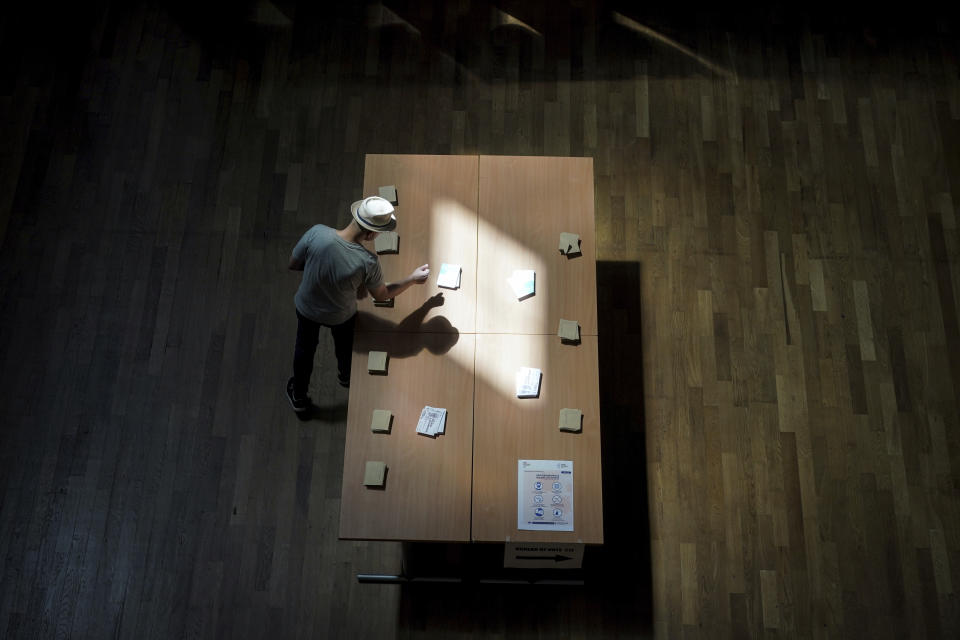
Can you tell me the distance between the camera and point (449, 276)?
3.81m

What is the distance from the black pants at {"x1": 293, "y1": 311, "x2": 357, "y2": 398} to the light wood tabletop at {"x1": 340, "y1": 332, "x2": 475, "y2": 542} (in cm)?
34

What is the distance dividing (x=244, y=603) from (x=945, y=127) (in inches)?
227

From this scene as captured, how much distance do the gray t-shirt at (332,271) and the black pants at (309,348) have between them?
0.65 ft

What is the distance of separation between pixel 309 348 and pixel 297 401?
0.47 m

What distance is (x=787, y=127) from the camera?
5.28m

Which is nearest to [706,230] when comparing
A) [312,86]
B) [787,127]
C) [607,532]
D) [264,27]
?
[787,127]

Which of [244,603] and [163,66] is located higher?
[163,66]

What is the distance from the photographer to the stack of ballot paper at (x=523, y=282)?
12.4 ft

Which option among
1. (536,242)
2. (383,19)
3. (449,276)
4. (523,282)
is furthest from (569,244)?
(383,19)

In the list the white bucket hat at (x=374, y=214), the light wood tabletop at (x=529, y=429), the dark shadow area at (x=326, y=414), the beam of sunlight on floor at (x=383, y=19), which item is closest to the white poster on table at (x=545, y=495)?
the light wood tabletop at (x=529, y=429)

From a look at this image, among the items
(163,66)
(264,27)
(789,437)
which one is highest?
(264,27)

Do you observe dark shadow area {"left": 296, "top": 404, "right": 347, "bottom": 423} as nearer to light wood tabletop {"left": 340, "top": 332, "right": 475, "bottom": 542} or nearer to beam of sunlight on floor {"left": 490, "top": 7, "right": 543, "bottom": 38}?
light wood tabletop {"left": 340, "top": 332, "right": 475, "bottom": 542}

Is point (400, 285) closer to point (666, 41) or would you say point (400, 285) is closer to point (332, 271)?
point (332, 271)

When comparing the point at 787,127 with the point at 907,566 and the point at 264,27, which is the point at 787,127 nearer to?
the point at 907,566
